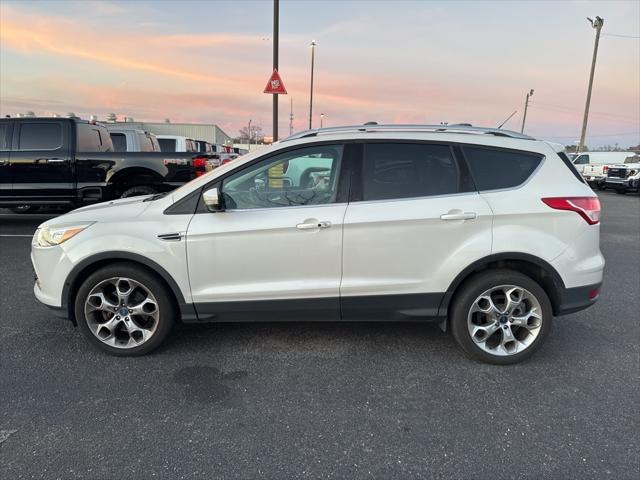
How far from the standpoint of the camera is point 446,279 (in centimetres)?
337

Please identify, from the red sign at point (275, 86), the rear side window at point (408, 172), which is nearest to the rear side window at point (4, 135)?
the red sign at point (275, 86)

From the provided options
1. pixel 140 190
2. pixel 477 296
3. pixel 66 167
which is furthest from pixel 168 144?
pixel 477 296

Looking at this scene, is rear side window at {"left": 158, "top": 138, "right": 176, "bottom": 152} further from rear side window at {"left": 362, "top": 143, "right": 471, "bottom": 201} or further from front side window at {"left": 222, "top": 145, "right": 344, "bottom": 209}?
rear side window at {"left": 362, "top": 143, "right": 471, "bottom": 201}

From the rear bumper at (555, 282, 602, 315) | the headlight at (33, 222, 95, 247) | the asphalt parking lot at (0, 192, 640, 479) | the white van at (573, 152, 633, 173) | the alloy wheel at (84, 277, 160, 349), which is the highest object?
the white van at (573, 152, 633, 173)

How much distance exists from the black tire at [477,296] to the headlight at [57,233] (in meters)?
2.89

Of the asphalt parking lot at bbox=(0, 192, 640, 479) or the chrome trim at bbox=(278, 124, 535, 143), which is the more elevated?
the chrome trim at bbox=(278, 124, 535, 143)

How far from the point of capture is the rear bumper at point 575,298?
3393 millimetres

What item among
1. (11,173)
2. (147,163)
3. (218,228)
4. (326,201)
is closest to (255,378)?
(218,228)

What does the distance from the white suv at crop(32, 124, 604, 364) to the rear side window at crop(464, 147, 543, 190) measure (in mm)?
11

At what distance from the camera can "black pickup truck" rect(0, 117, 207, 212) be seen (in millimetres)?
7883

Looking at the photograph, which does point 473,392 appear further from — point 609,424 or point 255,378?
point 255,378

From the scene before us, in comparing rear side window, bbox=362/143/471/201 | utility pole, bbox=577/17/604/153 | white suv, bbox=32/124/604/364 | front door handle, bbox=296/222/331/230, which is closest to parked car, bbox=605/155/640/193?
utility pole, bbox=577/17/604/153

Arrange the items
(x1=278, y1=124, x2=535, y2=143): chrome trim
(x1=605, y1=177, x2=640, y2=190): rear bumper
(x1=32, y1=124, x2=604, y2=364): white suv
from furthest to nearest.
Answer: (x1=605, y1=177, x2=640, y2=190): rear bumper → (x1=278, y1=124, x2=535, y2=143): chrome trim → (x1=32, y1=124, x2=604, y2=364): white suv

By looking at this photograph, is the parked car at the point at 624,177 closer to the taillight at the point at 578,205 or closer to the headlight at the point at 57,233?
the taillight at the point at 578,205
